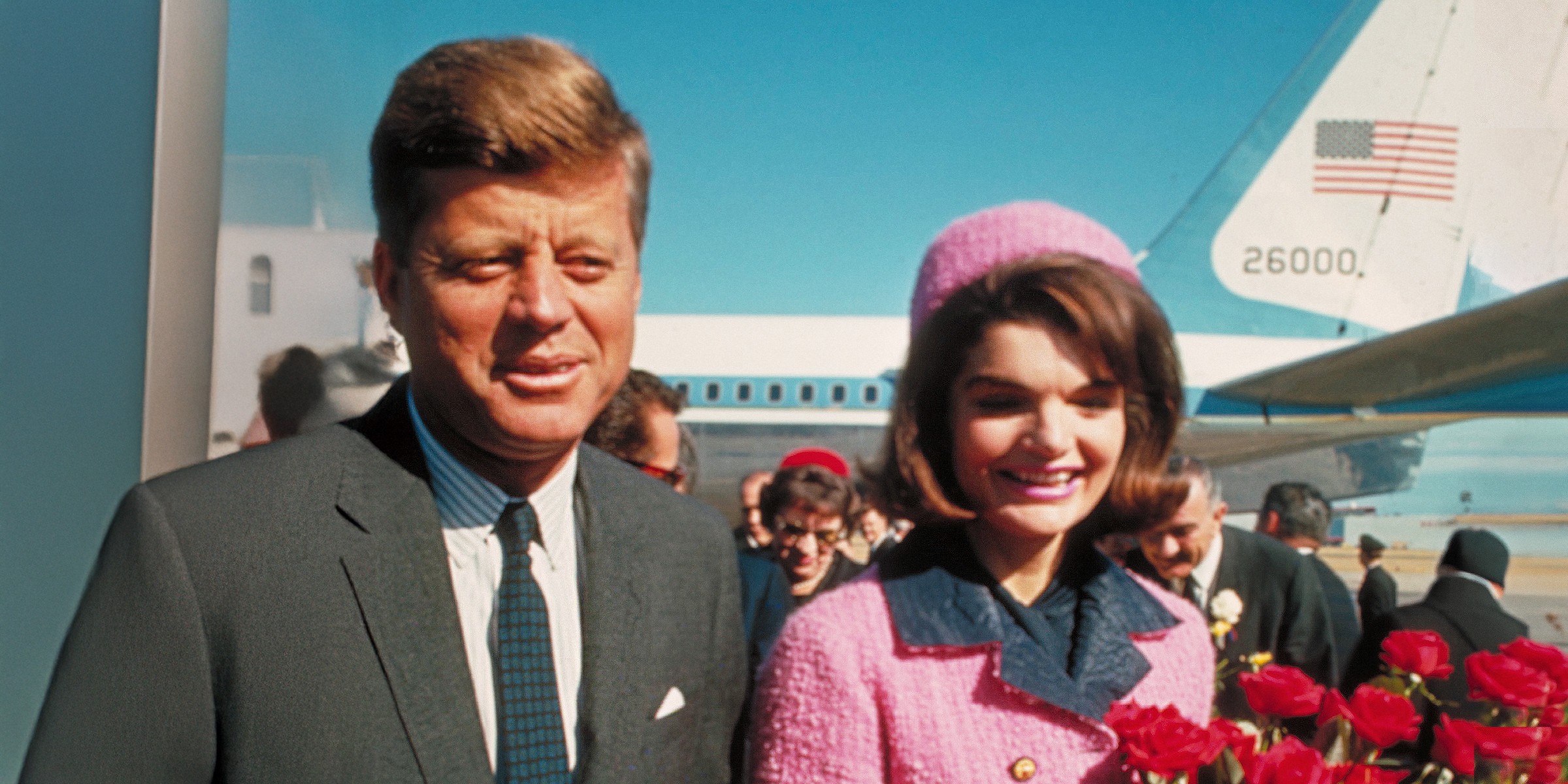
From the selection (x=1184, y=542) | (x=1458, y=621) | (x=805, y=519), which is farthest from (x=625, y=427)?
(x=1458, y=621)

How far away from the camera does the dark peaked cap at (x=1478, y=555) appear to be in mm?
3143

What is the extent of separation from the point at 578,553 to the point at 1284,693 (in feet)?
3.06

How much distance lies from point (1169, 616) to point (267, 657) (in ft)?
4.18

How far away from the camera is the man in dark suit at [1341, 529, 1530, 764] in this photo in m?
2.76

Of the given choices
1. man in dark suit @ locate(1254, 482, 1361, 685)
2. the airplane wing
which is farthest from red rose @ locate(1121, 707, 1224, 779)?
the airplane wing

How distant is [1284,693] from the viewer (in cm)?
108

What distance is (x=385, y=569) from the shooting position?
121 cm

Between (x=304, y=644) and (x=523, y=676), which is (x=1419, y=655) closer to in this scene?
(x=523, y=676)

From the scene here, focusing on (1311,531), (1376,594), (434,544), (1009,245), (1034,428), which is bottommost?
(1376,594)

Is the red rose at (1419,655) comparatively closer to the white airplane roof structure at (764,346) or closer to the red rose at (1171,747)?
the red rose at (1171,747)

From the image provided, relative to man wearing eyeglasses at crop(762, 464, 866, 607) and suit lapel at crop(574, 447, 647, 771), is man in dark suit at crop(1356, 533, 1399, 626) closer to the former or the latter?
man wearing eyeglasses at crop(762, 464, 866, 607)

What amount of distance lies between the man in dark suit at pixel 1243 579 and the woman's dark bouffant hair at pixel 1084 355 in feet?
6.42

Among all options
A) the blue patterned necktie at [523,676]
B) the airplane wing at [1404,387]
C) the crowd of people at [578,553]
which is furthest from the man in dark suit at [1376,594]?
the airplane wing at [1404,387]

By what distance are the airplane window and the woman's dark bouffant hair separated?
1342mm
